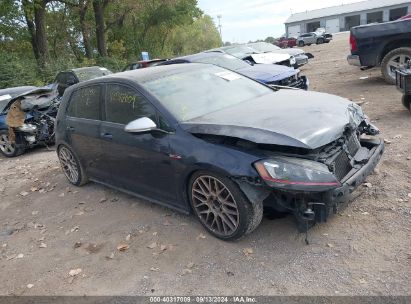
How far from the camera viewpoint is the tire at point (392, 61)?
29.3ft

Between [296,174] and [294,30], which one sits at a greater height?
[294,30]

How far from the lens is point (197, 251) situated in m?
3.85

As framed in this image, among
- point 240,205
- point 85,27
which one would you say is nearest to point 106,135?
point 240,205

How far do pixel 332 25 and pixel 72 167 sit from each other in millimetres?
74148

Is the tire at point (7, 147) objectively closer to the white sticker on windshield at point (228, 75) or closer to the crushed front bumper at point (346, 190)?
the white sticker on windshield at point (228, 75)

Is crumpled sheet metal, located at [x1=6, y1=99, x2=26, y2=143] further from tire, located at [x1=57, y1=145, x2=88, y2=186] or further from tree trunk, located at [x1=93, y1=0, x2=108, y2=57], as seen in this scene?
tree trunk, located at [x1=93, y1=0, x2=108, y2=57]

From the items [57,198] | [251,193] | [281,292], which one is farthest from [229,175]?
[57,198]

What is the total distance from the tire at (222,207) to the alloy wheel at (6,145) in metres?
6.68

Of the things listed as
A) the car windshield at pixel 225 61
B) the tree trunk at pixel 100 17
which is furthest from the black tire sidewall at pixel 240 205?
the tree trunk at pixel 100 17

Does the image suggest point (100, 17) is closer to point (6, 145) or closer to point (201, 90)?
point (6, 145)

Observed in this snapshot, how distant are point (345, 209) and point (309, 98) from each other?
1.26 metres

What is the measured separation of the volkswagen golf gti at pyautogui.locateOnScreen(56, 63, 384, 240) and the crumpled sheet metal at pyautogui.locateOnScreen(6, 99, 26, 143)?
13.5 ft

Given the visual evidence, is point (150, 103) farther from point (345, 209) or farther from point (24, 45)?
point (24, 45)

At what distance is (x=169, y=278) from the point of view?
354 centimetres
